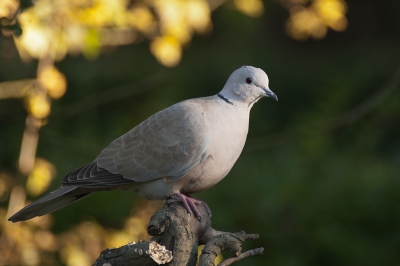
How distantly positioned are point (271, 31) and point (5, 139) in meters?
6.11

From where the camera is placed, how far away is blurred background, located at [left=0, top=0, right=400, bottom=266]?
3896 millimetres

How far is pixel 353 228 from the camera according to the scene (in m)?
5.80

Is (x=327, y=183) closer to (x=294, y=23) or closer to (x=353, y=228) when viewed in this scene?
(x=353, y=228)

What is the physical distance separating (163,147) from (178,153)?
124 millimetres

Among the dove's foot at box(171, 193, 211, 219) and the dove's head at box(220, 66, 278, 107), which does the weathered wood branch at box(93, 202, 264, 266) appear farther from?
the dove's head at box(220, 66, 278, 107)

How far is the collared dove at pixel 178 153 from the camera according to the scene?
9.69 ft

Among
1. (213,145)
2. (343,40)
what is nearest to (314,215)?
(213,145)

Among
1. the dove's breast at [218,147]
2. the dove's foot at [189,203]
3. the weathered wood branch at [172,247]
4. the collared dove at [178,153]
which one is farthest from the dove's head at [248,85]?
the weathered wood branch at [172,247]

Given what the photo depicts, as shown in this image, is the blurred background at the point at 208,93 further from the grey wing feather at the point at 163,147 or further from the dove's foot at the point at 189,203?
the dove's foot at the point at 189,203

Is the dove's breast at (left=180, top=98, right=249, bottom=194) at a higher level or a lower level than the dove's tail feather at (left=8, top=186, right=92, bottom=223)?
higher

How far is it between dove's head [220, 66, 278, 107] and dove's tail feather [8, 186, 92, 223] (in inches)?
35.2

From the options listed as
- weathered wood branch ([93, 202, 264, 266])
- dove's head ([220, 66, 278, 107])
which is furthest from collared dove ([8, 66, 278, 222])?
weathered wood branch ([93, 202, 264, 266])

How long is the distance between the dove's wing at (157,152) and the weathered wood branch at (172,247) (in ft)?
1.81

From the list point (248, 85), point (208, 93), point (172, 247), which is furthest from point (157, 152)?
point (208, 93)
